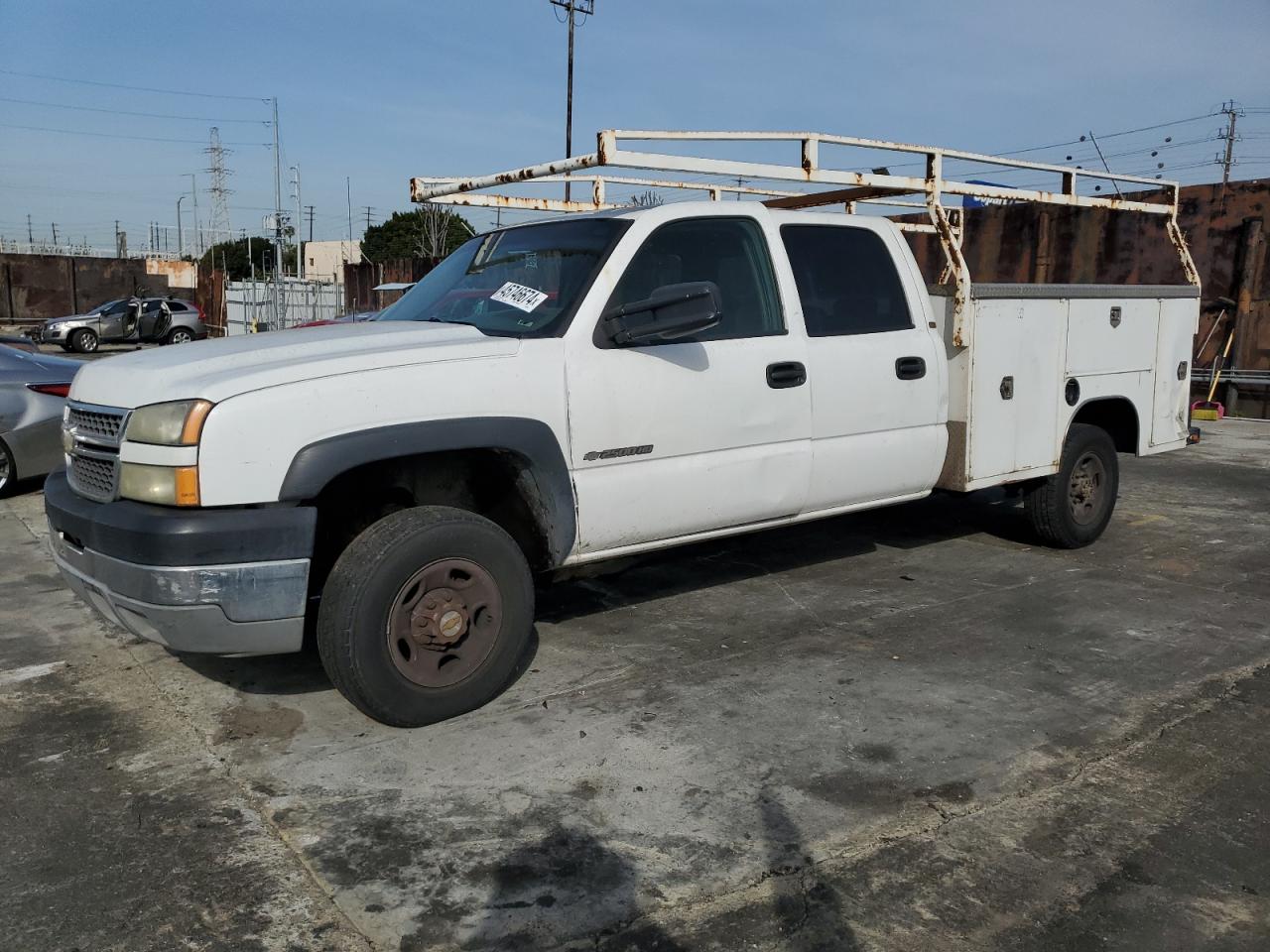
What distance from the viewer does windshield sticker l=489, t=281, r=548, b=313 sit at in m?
4.30

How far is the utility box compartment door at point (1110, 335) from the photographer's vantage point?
5.97 m

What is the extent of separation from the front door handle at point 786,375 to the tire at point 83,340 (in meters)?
30.7

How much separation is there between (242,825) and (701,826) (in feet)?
4.42

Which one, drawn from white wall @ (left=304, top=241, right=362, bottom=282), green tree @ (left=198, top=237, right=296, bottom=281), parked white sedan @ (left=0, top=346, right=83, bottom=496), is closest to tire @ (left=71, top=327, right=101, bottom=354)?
parked white sedan @ (left=0, top=346, right=83, bottom=496)

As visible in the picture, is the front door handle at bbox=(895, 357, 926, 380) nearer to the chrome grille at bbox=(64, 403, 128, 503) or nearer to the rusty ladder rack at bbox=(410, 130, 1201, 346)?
the rusty ladder rack at bbox=(410, 130, 1201, 346)

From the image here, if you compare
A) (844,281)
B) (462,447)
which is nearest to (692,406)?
(462,447)

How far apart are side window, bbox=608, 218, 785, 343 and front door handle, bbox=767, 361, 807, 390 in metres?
0.16

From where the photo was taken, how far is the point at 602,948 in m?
2.52

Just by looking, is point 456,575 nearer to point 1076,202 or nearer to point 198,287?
point 1076,202

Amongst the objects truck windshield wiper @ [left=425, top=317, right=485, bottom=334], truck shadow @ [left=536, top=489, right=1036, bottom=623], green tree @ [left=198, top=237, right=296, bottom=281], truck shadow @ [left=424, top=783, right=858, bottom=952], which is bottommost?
truck shadow @ [left=424, top=783, right=858, bottom=952]

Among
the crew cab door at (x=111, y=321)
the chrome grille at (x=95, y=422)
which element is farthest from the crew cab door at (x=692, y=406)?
the crew cab door at (x=111, y=321)

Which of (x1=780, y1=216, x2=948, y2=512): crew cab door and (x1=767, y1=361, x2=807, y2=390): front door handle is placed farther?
(x1=780, y1=216, x2=948, y2=512): crew cab door

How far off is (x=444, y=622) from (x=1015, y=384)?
346 centimetres

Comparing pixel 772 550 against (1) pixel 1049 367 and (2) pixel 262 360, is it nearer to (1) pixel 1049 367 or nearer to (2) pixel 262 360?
(1) pixel 1049 367
